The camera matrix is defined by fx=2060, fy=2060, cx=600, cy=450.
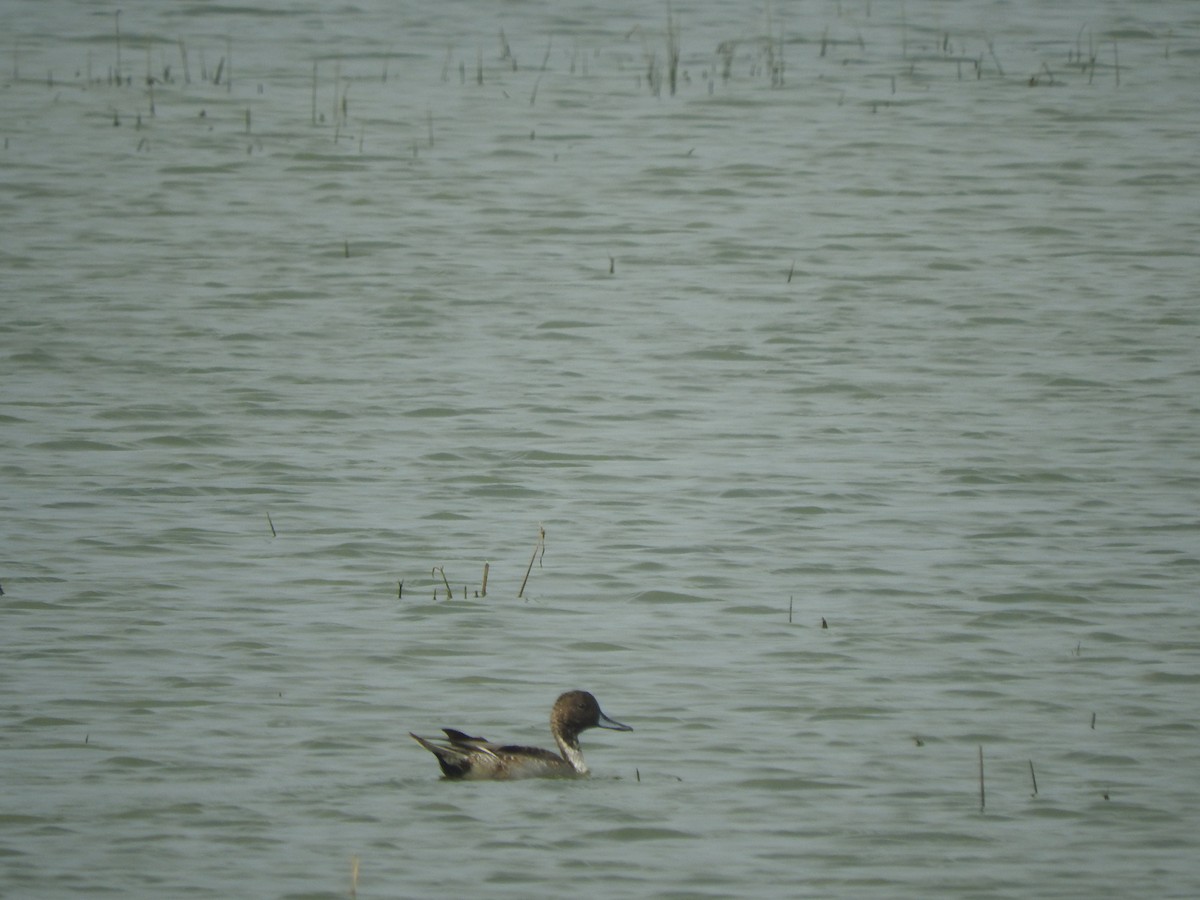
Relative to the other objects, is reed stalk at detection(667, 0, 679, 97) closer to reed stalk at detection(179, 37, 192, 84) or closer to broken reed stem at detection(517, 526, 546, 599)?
reed stalk at detection(179, 37, 192, 84)

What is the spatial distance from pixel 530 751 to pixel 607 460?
4680 mm

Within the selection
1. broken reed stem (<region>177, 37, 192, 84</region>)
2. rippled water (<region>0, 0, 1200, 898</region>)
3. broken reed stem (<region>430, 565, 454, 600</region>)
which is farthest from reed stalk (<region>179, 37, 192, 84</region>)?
broken reed stem (<region>430, 565, 454, 600</region>)

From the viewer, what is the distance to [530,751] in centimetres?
678

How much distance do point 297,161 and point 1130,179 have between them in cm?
726

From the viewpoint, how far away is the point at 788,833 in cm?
643

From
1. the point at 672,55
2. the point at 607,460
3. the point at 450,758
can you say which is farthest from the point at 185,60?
the point at 450,758

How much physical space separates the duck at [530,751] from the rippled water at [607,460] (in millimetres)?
119

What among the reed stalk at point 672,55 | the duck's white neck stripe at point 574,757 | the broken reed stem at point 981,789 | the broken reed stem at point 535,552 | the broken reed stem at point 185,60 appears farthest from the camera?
the reed stalk at point 672,55

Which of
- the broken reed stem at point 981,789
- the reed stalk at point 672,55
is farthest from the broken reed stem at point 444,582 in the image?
the reed stalk at point 672,55

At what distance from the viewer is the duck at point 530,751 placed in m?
6.63

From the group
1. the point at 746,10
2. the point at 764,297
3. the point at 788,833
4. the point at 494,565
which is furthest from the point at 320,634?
the point at 746,10

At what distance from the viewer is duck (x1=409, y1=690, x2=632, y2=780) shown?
21.7 ft

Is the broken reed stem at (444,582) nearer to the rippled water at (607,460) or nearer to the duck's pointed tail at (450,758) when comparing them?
the rippled water at (607,460)

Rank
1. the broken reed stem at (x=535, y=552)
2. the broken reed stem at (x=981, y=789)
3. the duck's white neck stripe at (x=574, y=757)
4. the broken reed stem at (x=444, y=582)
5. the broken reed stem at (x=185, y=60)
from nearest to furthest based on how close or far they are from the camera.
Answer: the broken reed stem at (x=981, y=789) < the duck's white neck stripe at (x=574, y=757) < the broken reed stem at (x=444, y=582) < the broken reed stem at (x=535, y=552) < the broken reed stem at (x=185, y=60)
